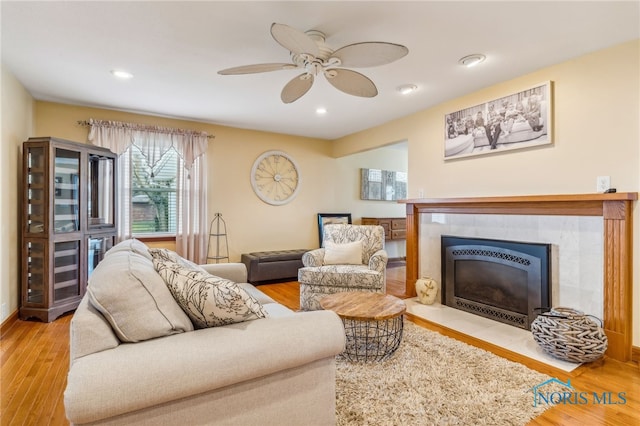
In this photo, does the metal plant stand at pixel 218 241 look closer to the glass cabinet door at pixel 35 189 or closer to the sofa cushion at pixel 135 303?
the glass cabinet door at pixel 35 189

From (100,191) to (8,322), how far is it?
1582mm

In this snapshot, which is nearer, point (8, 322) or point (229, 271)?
point (229, 271)

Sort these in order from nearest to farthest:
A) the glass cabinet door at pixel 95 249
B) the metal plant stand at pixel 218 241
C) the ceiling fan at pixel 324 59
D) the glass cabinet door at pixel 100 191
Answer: the ceiling fan at pixel 324 59, the glass cabinet door at pixel 95 249, the glass cabinet door at pixel 100 191, the metal plant stand at pixel 218 241

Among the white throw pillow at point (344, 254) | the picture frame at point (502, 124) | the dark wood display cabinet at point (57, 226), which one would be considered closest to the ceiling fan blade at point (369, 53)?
the picture frame at point (502, 124)

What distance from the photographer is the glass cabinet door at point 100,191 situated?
3.68 meters

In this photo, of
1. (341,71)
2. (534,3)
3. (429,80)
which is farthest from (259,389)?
(429,80)

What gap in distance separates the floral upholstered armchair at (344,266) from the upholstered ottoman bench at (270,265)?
1.00m

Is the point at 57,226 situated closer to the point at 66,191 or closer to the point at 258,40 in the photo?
the point at 66,191

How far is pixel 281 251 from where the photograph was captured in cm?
518

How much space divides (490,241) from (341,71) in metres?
2.32

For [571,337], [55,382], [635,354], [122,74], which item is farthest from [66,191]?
[635,354]

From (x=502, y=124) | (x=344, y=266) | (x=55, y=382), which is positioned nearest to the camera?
(x=55, y=382)

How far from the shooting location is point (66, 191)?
338 centimetres

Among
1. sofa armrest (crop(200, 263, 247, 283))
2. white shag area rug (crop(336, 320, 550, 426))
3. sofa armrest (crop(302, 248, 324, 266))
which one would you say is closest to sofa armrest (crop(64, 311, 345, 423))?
white shag area rug (crop(336, 320, 550, 426))
